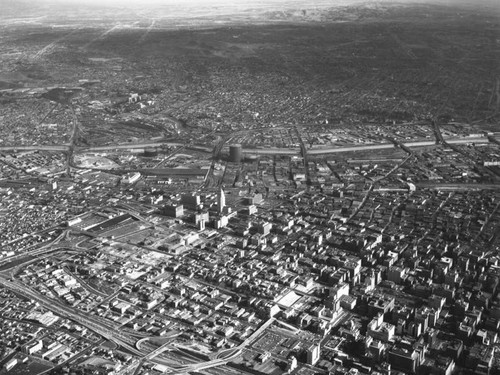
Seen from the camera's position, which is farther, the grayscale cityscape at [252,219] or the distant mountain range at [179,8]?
the distant mountain range at [179,8]

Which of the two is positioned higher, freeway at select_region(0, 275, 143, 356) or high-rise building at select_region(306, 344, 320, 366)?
high-rise building at select_region(306, 344, 320, 366)

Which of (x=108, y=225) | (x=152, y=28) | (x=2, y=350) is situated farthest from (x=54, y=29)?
(x=2, y=350)

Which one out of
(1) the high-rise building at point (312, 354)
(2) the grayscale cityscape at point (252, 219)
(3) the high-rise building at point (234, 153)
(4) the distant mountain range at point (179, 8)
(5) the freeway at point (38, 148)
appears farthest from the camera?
(4) the distant mountain range at point (179, 8)

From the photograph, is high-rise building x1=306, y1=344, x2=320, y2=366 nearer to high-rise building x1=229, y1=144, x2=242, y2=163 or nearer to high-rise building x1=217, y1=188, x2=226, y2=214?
high-rise building x1=217, y1=188, x2=226, y2=214

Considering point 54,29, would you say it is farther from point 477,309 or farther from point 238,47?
point 477,309

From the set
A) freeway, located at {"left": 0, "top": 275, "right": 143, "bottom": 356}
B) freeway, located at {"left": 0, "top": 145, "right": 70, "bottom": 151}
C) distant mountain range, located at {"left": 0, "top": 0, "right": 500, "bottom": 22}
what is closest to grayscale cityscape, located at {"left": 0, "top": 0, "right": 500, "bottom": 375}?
freeway, located at {"left": 0, "top": 275, "right": 143, "bottom": 356}

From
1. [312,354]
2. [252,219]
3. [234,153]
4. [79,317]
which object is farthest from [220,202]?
[312,354]

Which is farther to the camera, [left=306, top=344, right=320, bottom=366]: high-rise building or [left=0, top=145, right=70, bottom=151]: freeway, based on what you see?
[left=0, top=145, right=70, bottom=151]: freeway

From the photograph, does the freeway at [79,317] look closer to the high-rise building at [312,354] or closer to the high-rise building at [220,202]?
the high-rise building at [312,354]

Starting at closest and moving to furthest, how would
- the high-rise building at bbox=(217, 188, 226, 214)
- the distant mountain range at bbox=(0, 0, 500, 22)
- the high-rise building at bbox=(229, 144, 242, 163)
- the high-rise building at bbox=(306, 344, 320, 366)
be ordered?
1. the high-rise building at bbox=(306, 344, 320, 366)
2. the high-rise building at bbox=(217, 188, 226, 214)
3. the high-rise building at bbox=(229, 144, 242, 163)
4. the distant mountain range at bbox=(0, 0, 500, 22)

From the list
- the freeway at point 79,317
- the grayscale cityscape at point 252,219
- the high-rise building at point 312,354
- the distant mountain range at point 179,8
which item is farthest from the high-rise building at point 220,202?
the distant mountain range at point 179,8
